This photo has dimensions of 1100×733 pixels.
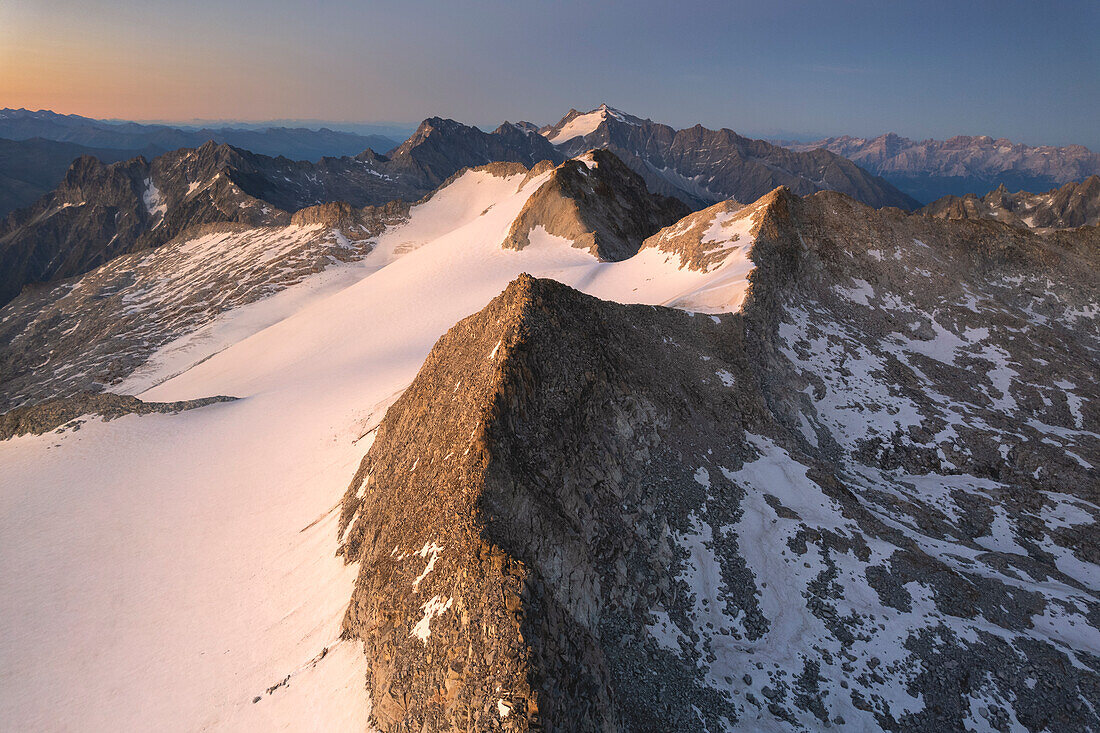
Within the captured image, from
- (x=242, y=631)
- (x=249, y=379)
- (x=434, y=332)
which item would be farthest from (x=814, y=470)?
(x=249, y=379)

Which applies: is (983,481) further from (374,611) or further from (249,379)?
(249,379)

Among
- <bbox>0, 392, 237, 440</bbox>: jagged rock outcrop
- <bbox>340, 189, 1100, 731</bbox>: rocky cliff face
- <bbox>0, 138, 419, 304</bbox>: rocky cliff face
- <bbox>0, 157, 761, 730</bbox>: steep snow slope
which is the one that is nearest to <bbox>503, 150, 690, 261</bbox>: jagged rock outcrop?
<bbox>0, 157, 761, 730</bbox>: steep snow slope

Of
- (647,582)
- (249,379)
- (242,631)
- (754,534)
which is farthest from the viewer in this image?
(249,379)

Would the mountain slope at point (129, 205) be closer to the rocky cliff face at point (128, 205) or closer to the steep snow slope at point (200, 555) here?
the rocky cliff face at point (128, 205)

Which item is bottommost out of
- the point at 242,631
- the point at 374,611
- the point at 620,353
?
the point at 242,631

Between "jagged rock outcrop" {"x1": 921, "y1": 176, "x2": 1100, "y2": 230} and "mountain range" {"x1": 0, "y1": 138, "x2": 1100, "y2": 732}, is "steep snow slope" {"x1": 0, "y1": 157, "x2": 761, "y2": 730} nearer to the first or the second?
"mountain range" {"x1": 0, "y1": 138, "x2": 1100, "y2": 732}

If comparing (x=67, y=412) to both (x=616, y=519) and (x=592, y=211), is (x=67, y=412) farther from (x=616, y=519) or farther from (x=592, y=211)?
(x=592, y=211)
